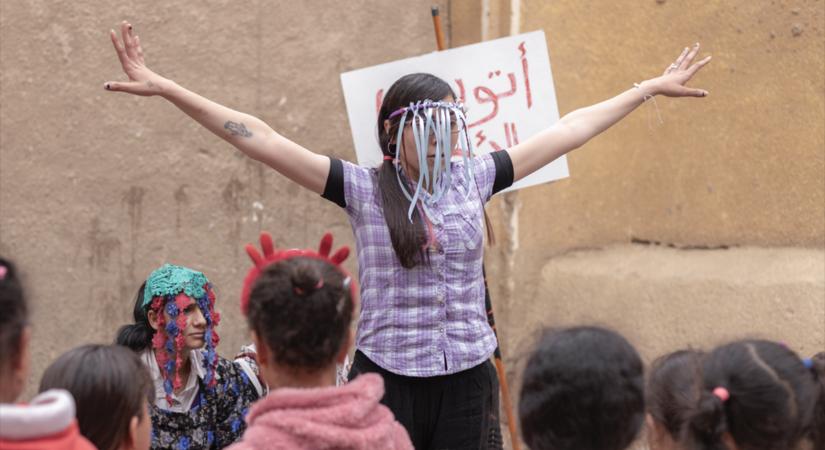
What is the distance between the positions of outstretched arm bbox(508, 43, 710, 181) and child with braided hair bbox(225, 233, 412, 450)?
1.09 meters

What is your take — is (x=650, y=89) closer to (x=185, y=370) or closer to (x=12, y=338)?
(x=185, y=370)

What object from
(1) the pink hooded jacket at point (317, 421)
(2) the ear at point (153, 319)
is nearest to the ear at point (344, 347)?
(1) the pink hooded jacket at point (317, 421)

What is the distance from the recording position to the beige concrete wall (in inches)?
183

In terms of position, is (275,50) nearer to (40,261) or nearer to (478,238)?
(40,261)

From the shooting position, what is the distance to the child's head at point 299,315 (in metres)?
2.29

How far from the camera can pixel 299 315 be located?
7.52ft

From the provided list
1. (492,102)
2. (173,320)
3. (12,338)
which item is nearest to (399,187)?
(173,320)

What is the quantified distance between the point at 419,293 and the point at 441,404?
33cm

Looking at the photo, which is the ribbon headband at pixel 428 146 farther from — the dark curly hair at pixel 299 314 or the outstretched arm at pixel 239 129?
the dark curly hair at pixel 299 314

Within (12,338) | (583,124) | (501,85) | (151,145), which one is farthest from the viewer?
(151,145)

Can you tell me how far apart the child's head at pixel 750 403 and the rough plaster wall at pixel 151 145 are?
3.01 metres

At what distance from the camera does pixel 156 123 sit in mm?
4898

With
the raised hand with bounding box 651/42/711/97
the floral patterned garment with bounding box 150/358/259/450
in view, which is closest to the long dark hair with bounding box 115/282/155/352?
the floral patterned garment with bounding box 150/358/259/450

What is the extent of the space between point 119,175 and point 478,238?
2.18 meters
